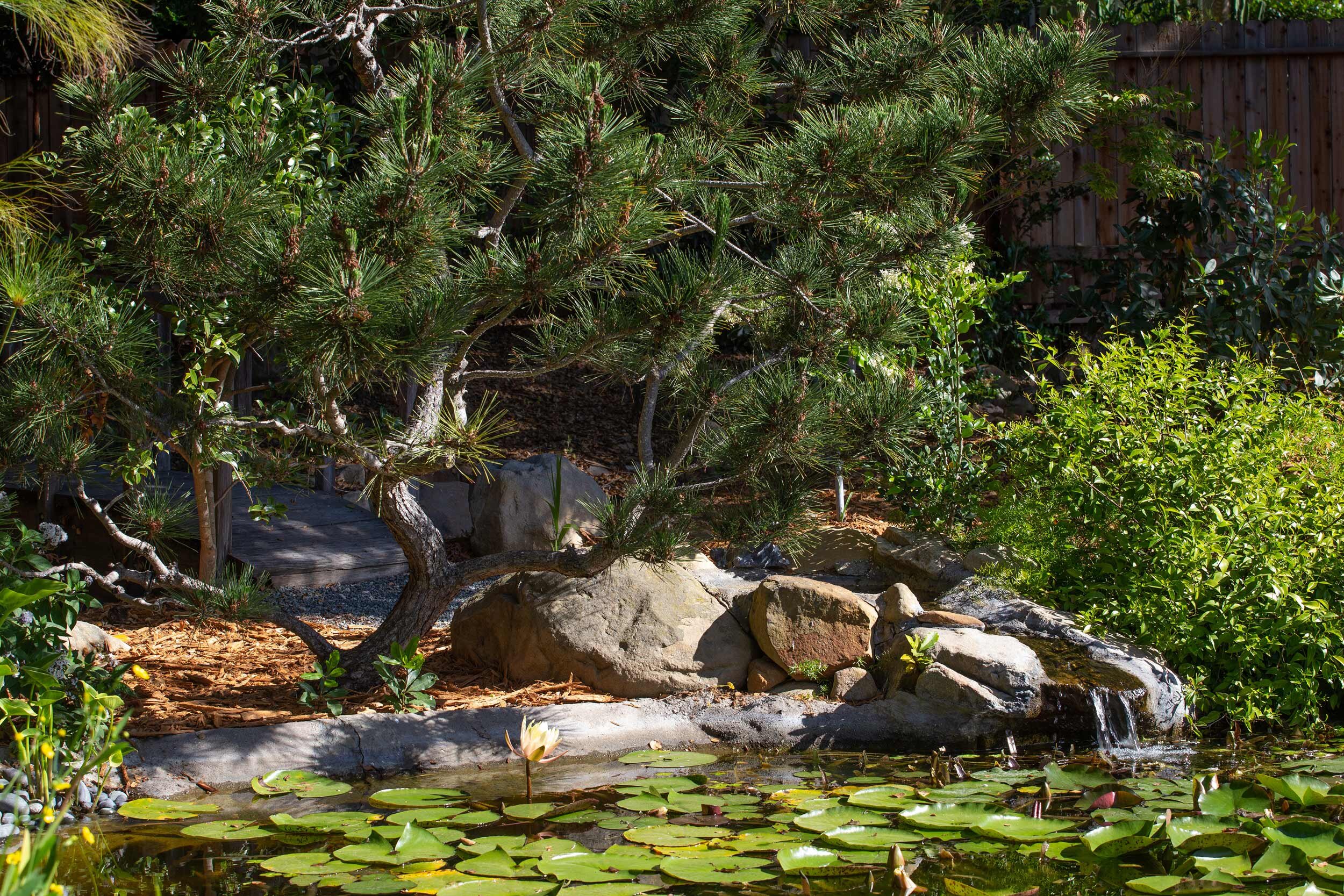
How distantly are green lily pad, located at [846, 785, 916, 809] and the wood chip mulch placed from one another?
1090 millimetres

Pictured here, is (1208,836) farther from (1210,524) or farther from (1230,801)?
(1210,524)

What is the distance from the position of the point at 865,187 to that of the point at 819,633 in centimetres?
147

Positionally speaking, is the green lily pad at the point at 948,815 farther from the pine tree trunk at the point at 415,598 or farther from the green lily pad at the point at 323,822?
the pine tree trunk at the point at 415,598

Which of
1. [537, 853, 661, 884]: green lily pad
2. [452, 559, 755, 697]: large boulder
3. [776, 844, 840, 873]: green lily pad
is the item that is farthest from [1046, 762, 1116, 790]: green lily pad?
[452, 559, 755, 697]: large boulder

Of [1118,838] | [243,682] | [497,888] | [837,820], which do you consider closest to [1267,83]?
[1118,838]

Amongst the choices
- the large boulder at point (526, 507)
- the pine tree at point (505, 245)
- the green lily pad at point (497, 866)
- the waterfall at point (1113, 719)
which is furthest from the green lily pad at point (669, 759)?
the large boulder at point (526, 507)

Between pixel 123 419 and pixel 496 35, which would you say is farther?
pixel 496 35

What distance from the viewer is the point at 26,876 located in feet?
3.98

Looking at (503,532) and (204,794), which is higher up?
(503,532)

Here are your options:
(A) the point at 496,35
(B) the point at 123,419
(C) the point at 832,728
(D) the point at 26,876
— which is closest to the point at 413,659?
(B) the point at 123,419

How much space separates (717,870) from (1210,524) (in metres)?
2.23

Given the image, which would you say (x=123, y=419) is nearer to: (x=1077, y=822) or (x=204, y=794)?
(x=204, y=794)

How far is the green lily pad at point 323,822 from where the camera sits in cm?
256

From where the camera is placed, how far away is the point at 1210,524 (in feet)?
12.1
